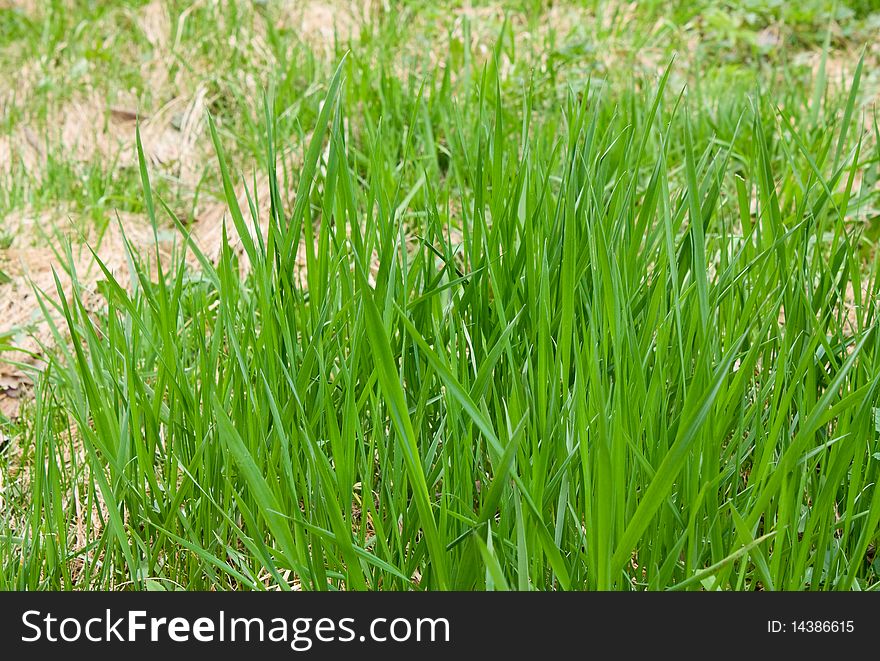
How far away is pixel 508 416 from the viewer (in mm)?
1110

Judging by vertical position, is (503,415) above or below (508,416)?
below

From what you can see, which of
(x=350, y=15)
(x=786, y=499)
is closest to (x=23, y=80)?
(x=350, y=15)

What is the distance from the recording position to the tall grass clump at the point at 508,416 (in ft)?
3.59

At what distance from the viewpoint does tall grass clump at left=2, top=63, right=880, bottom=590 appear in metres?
1.09

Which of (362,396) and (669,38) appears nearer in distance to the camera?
(362,396)

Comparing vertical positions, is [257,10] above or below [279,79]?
above

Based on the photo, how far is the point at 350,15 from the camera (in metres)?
3.75

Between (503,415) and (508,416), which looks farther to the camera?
(503,415)
